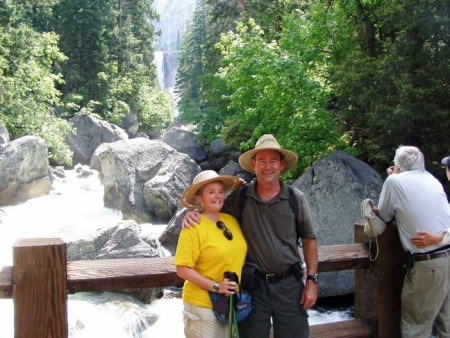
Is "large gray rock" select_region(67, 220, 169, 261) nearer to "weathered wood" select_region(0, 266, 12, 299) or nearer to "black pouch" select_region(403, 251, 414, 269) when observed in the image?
"black pouch" select_region(403, 251, 414, 269)

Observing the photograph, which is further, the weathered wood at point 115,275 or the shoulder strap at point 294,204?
the shoulder strap at point 294,204

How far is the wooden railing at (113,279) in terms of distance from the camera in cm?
259

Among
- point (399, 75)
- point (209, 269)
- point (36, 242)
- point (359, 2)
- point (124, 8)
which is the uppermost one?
point (124, 8)

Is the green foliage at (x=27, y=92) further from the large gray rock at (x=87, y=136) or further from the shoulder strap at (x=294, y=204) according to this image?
the shoulder strap at (x=294, y=204)

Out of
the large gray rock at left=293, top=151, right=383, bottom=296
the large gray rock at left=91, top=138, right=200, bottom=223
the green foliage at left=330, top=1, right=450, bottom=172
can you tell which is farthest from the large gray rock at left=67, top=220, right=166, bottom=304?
the large gray rock at left=91, top=138, right=200, bottom=223

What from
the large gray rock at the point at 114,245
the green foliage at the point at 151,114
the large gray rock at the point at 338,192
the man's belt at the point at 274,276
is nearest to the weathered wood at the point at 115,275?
the man's belt at the point at 274,276

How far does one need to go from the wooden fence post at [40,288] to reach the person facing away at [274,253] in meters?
1.00

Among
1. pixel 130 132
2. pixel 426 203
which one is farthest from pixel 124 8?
pixel 426 203

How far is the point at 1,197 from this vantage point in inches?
724

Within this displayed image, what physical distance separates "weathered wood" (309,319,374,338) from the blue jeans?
1.86ft

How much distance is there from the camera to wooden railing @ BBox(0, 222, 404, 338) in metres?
2.59

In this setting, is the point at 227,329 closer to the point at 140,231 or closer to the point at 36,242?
the point at 36,242

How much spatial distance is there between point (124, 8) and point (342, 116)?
119 ft

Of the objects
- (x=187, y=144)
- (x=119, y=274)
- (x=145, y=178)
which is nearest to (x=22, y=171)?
(x=145, y=178)
